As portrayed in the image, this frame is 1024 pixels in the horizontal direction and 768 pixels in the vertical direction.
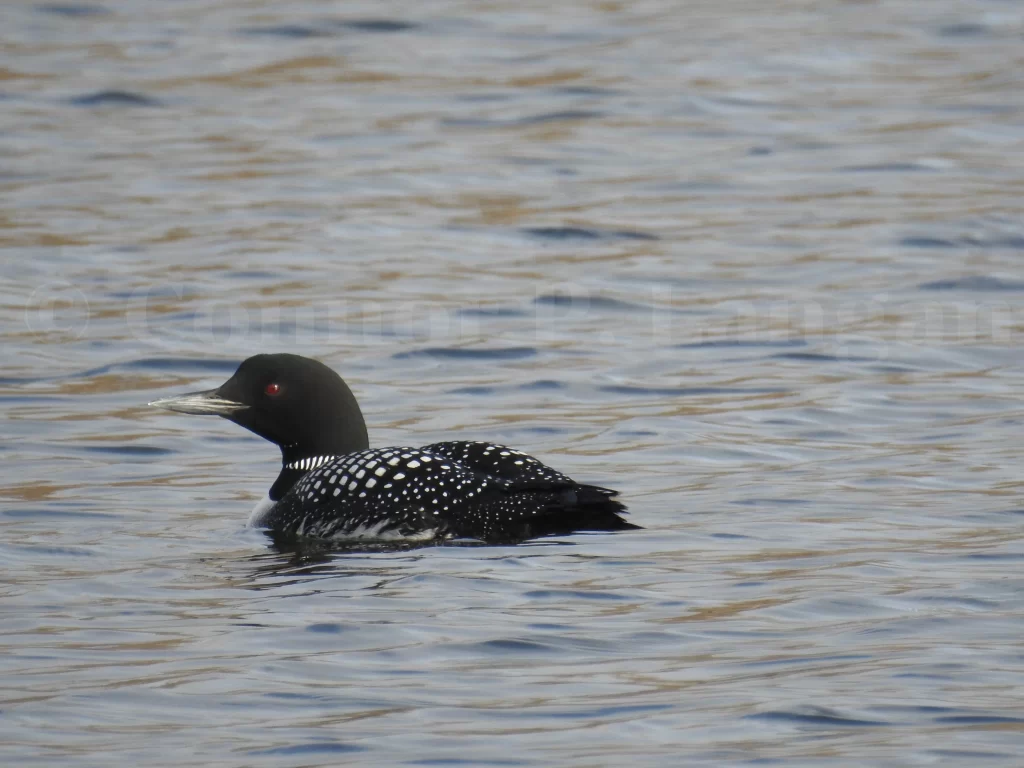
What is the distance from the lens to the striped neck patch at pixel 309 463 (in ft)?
21.6

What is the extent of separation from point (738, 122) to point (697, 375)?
5305mm

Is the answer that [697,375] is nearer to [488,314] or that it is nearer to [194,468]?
[488,314]

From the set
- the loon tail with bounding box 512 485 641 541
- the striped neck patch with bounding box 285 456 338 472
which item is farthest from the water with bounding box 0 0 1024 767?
the striped neck patch with bounding box 285 456 338 472

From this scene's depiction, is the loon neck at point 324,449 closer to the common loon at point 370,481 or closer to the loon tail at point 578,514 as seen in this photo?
the common loon at point 370,481

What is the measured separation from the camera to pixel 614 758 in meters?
4.04

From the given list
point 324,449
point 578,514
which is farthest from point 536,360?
point 578,514

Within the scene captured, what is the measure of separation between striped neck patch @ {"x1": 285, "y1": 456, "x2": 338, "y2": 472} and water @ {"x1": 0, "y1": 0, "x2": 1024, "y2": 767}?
0.30 m

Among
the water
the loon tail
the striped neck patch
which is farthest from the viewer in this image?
the striped neck patch

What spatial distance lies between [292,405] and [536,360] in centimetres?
244

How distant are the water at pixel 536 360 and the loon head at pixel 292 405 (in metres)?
0.36

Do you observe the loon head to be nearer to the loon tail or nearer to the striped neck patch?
the striped neck patch

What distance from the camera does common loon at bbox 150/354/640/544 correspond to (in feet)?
19.2

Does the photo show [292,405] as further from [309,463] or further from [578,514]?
[578,514]

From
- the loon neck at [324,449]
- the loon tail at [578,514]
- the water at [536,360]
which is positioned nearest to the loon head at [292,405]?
the loon neck at [324,449]
